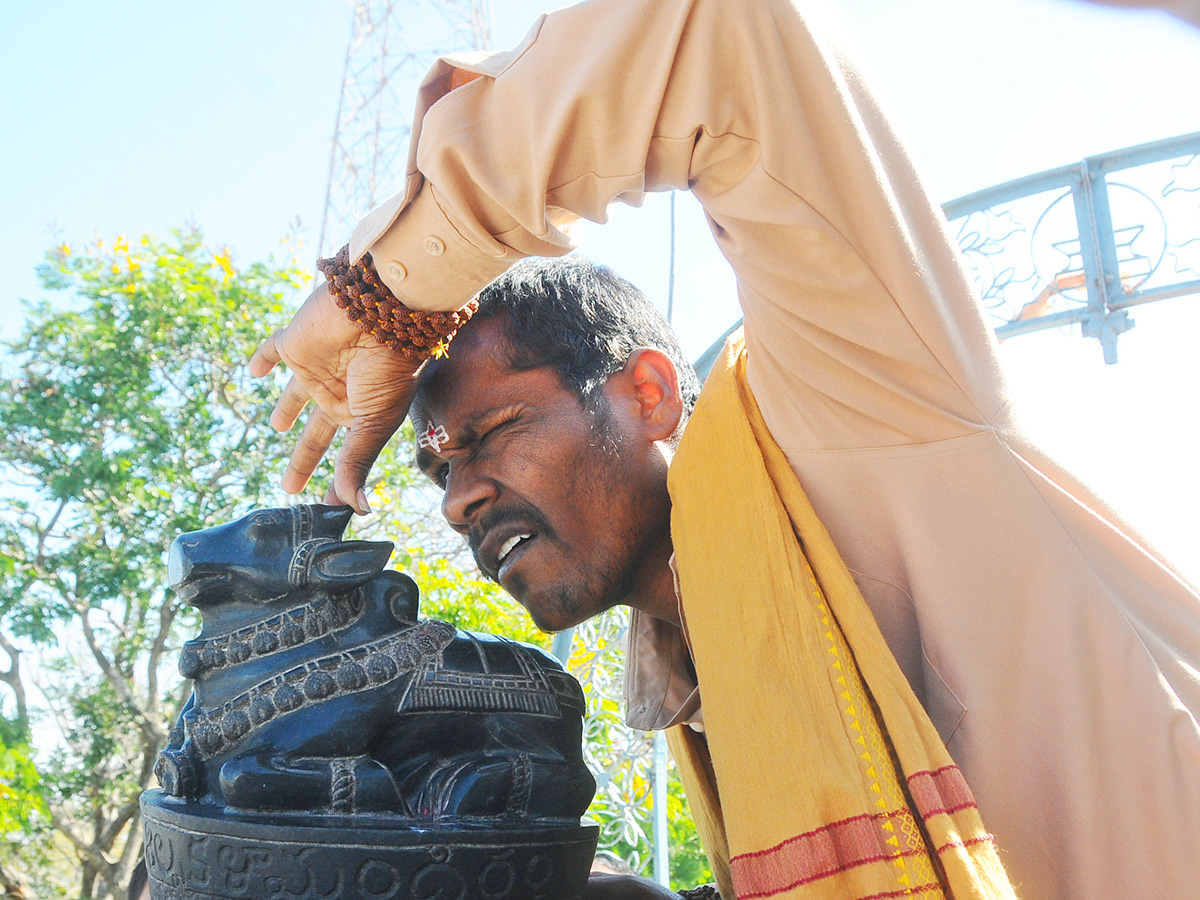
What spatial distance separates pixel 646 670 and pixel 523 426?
2.06ft

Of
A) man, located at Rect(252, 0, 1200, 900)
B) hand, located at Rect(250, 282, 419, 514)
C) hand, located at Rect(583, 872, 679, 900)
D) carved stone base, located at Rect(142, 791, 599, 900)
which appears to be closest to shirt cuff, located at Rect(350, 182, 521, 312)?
man, located at Rect(252, 0, 1200, 900)

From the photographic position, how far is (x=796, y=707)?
1432 mm

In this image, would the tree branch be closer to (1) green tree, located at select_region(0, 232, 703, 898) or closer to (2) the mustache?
(1) green tree, located at select_region(0, 232, 703, 898)

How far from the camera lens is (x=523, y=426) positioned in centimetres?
209

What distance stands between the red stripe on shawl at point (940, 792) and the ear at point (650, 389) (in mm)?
999

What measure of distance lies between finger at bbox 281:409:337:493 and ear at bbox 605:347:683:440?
60 centimetres

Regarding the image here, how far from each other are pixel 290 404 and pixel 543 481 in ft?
1.90

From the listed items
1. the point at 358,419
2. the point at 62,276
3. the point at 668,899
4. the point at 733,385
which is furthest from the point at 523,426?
the point at 62,276

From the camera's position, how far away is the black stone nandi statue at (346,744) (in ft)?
5.18

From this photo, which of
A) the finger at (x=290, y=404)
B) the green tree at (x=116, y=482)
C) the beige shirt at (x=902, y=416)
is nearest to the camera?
the beige shirt at (x=902, y=416)

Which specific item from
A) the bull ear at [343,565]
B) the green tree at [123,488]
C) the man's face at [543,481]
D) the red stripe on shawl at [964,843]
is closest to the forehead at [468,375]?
the man's face at [543,481]

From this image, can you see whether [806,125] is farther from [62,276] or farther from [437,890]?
[62,276]

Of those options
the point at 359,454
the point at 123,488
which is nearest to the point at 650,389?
the point at 359,454

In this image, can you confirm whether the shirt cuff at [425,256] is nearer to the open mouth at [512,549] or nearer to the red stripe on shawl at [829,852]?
the open mouth at [512,549]
